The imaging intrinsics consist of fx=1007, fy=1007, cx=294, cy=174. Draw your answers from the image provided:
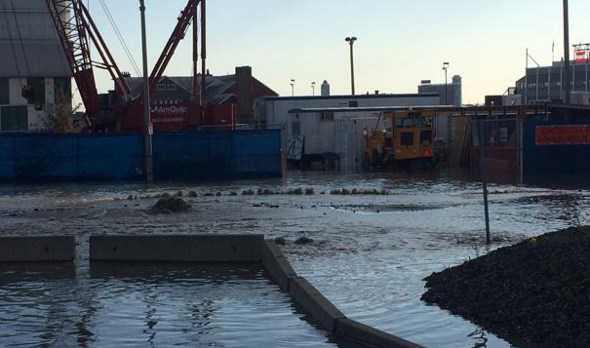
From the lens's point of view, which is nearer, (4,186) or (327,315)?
(327,315)

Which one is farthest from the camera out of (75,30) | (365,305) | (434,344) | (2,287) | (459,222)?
(75,30)

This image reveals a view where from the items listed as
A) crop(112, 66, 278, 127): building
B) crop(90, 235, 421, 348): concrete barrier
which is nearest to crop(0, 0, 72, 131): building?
crop(112, 66, 278, 127): building

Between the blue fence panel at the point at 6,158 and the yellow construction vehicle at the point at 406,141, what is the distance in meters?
18.6

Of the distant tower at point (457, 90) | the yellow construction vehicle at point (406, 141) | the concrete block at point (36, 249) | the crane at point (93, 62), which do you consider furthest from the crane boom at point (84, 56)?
the distant tower at point (457, 90)

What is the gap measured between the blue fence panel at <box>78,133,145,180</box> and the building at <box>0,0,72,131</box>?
28240 mm

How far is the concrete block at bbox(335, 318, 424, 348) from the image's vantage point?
9453mm

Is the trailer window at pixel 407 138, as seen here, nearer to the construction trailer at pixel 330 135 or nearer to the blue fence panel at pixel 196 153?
the construction trailer at pixel 330 135

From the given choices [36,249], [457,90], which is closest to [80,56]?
[36,249]

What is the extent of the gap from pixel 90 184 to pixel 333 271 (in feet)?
93.0

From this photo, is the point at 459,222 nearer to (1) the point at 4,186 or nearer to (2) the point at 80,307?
(2) the point at 80,307

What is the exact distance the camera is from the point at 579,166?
44.7 meters

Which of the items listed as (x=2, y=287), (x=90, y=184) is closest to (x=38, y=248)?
(x=2, y=287)

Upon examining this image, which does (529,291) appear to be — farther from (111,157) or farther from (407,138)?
(407,138)

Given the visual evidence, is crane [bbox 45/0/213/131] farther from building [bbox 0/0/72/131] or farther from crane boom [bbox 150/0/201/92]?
building [bbox 0/0/72/131]
